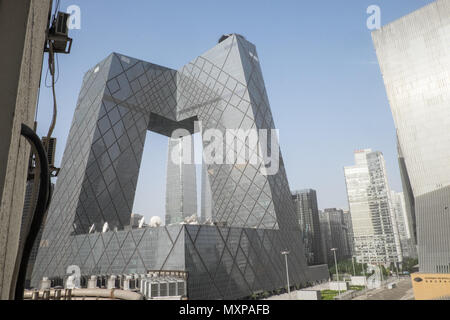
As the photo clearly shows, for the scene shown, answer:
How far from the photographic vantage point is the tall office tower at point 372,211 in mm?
77875

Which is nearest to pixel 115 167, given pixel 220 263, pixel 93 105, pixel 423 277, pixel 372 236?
pixel 93 105

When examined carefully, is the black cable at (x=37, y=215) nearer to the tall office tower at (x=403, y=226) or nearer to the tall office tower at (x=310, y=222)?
the tall office tower at (x=310, y=222)

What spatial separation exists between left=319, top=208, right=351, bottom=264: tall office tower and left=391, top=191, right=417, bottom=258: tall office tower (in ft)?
54.8

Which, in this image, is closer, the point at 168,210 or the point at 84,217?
the point at 84,217

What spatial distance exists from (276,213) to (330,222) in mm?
65918

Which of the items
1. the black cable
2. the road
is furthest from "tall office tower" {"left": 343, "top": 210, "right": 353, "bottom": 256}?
the black cable

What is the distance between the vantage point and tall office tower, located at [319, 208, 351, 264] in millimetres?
91344

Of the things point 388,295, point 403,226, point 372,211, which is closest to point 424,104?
point 388,295

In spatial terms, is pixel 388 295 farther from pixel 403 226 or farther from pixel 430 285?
pixel 403 226

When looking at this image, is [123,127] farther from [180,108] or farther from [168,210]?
[168,210]

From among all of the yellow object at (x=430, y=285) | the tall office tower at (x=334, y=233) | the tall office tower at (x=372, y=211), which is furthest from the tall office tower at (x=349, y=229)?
the yellow object at (x=430, y=285)

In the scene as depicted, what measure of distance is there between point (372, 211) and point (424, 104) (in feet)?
152

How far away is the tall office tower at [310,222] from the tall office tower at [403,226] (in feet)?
79.9

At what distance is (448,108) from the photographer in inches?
1598
